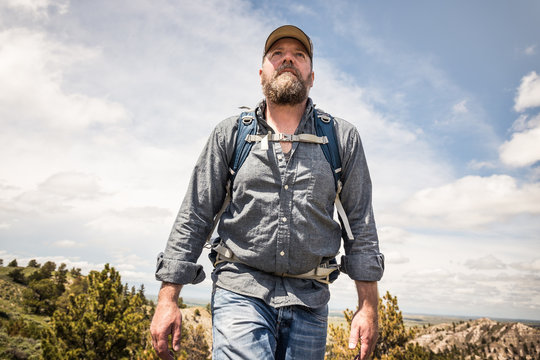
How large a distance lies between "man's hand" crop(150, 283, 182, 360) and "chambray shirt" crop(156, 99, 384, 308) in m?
0.11

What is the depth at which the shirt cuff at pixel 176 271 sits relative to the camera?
2.88 m

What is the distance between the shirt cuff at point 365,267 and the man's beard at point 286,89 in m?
1.58

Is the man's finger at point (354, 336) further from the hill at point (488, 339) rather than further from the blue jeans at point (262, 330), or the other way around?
the hill at point (488, 339)

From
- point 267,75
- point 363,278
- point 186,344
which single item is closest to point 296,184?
point 363,278

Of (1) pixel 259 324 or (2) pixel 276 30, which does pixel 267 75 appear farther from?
(1) pixel 259 324

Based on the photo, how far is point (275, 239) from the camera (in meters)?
2.88

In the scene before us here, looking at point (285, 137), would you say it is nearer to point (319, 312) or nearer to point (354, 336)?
point (319, 312)

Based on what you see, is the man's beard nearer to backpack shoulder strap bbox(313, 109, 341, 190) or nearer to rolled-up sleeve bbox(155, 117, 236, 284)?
backpack shoulder strap bbox(313, 109, 341, 190)

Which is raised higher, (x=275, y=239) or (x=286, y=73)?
(x=286, y=73)

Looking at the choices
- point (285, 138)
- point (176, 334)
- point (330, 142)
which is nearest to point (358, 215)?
point (330, 142)

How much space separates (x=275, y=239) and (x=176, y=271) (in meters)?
0.85

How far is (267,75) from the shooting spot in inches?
144

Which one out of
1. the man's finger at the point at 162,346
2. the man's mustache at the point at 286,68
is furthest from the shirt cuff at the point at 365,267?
the man's mustache at the point at 286,68

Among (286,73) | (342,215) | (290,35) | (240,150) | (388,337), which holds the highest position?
(290,35)
